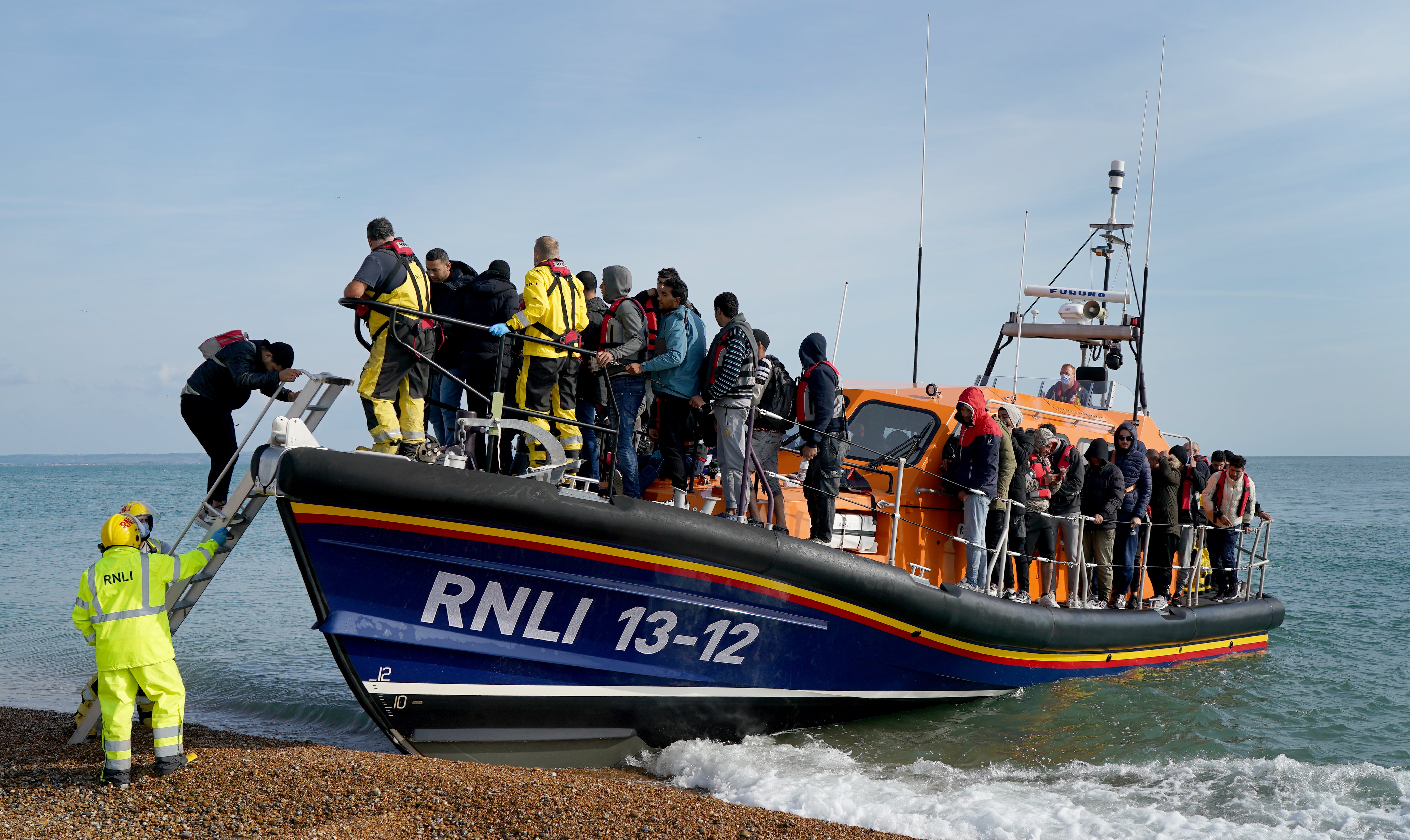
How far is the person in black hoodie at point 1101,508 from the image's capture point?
7.18m

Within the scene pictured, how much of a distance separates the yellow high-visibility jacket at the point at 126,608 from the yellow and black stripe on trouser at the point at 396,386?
41.1 inches

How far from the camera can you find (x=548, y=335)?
4.96m

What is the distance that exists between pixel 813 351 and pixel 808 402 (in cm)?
30

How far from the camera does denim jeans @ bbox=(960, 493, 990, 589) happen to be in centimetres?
614

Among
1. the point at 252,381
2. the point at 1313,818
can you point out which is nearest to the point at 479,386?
the point at 252,381

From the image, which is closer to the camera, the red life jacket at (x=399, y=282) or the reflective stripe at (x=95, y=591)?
the reflective stripe at (x=95, y=591)

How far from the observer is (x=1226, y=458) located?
876 centimetres

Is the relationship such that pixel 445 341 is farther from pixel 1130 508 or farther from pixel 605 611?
pixel 1130 508

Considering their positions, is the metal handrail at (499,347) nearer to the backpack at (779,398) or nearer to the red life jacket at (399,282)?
the red life jacket at (399,282)

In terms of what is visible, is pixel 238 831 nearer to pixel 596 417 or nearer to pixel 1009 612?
pixel 596 417

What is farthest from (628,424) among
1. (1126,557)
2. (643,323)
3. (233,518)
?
(1126,557)

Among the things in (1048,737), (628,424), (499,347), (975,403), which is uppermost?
(499,347)

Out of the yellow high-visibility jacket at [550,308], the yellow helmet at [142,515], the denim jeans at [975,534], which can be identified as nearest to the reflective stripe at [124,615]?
the yellow helmet at [142,515]

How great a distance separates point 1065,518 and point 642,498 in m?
3.15
